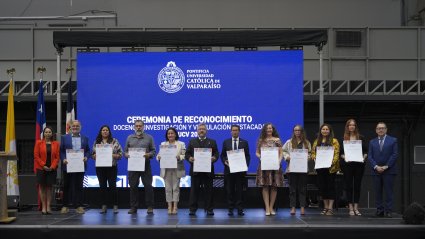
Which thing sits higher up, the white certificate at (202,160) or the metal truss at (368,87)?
the metal truss at (368,87)

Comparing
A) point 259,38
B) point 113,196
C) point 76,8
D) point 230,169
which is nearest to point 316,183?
point 230,169

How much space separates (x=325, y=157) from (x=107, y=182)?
13.5 feet

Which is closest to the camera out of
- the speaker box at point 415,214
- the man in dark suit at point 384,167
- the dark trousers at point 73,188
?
the speaker box at point 415,214

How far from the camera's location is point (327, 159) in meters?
9.57

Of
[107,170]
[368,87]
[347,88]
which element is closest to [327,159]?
[107,170]

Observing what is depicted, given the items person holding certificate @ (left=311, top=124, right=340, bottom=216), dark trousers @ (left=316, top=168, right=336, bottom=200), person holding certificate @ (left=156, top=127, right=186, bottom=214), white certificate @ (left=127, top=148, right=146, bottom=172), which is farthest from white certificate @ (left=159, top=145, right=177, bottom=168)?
dark trousers @ (left=316, top=168, right=336, bottom=200)

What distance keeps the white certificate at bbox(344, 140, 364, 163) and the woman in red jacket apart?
17.5ft

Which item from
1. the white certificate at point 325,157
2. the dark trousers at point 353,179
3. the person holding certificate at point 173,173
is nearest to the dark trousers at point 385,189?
the dark trousers at point 353,179

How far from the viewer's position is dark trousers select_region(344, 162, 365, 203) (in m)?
9.58

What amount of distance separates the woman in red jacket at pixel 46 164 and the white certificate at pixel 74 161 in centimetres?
22

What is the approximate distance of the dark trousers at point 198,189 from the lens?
9.69 m

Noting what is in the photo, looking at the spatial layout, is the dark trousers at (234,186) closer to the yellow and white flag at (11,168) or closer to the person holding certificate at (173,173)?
the person holding certificate at (173,173)

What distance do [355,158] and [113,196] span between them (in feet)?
14.9
